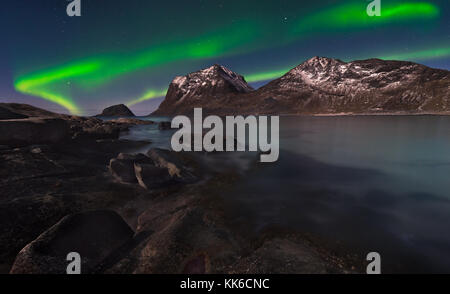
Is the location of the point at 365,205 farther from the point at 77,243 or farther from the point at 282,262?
the point at 77,243

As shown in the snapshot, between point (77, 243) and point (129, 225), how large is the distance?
215 cm

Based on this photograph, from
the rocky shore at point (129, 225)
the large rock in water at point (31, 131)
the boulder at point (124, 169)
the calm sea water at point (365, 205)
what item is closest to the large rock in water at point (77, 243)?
the rocky shore at point (129, 225)

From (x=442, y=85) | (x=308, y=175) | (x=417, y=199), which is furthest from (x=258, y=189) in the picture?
(x=442, y=85)

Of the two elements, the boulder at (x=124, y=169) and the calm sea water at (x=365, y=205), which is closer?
the calm sea water at (x=365, y=205)

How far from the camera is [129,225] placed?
8.03 meters

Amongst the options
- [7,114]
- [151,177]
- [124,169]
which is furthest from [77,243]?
[7,114]

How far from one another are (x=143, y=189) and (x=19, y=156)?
32.3 feet

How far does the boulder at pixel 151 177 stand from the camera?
461 inches

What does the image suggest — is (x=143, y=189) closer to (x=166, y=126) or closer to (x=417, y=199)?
(x=417, y=199)

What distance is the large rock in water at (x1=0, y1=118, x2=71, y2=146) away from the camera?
1450cm

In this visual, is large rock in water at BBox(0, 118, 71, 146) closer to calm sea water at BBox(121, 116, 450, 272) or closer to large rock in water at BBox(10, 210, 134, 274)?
large rock in water at BBox(10, 210, 134, 274)

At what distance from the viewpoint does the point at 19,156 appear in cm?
1306

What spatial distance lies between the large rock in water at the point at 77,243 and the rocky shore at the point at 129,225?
2 centimetres

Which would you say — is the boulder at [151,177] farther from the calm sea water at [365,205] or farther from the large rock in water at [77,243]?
the calm sea water at [365,205]
